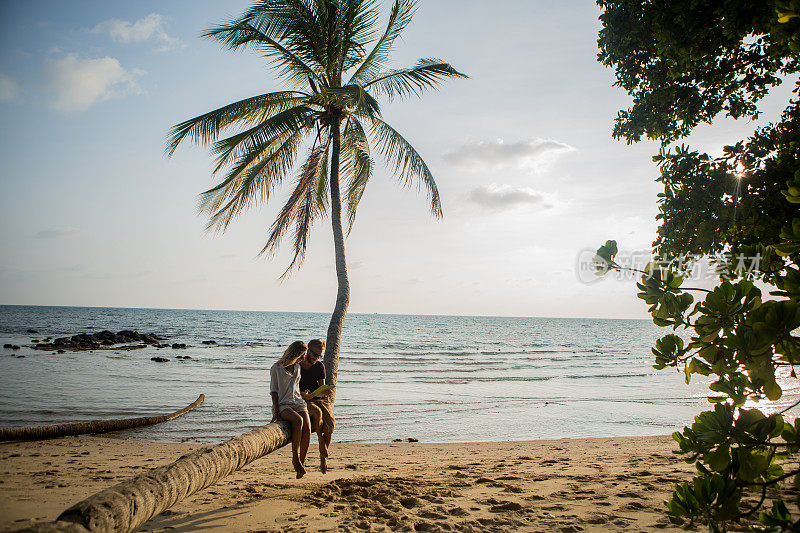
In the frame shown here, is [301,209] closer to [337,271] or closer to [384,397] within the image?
[337,271]

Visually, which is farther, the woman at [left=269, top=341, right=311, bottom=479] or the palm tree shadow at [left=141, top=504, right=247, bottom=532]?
the woman at [left=269, top=341, right=311, bottom=479]

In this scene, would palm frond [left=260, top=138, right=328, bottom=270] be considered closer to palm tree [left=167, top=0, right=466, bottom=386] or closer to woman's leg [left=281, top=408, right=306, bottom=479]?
palm tree [left=167, top=0, right=466, bottom=386]

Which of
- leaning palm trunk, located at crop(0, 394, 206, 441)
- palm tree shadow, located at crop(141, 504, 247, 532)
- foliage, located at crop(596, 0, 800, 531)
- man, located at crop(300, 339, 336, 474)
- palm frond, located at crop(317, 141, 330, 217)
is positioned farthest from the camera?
palm frond, located at crop(317, 141, 330, 217)

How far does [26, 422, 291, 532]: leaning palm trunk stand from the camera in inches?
92.4

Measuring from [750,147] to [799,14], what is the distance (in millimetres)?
2627

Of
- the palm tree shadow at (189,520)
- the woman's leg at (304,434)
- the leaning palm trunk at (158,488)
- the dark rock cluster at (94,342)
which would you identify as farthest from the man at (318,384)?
the dark rock cluster at (94,342)

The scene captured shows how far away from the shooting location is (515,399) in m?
14.1

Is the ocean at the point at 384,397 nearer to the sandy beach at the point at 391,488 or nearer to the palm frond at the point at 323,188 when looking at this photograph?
the sandy beach at the point at 391,488

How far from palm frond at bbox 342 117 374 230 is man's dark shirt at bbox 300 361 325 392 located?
3.98 m

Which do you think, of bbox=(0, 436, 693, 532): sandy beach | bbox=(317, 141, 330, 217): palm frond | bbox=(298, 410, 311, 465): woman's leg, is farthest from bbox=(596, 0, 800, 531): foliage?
bbox=(317, 141, 330, 217): palm frond

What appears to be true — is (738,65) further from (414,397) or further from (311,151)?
(414,397)

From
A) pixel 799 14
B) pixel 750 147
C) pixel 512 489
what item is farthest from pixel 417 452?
pixel 799 14

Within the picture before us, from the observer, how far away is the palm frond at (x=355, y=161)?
27.3ft

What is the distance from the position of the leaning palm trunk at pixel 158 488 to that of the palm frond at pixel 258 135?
4803mm
